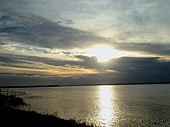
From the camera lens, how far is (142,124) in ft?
160

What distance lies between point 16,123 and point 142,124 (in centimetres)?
2823

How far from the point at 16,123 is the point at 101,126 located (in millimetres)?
21125

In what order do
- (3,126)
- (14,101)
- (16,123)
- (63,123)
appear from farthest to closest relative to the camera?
(14,101) < (63,123) < (16,123) < (3,126)

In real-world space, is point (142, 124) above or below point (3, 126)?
below

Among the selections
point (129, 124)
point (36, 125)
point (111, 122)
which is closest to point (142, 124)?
point (129, 124)

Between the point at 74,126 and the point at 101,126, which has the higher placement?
the point at 74,126

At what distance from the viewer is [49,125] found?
30.8 m

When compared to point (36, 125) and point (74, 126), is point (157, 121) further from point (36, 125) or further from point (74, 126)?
point (36, 125)

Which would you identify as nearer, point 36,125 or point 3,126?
point 3,126

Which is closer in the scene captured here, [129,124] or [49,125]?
[49,125]

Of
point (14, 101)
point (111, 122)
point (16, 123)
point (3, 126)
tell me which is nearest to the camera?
point (3, 126)

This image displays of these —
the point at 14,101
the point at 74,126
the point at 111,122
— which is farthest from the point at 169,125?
the point at 14,101

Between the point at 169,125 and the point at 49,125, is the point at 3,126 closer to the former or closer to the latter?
the point at 49,125

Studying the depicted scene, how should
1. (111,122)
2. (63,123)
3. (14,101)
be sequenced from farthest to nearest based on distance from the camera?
(14,101) → (111,122) → (63,123)
